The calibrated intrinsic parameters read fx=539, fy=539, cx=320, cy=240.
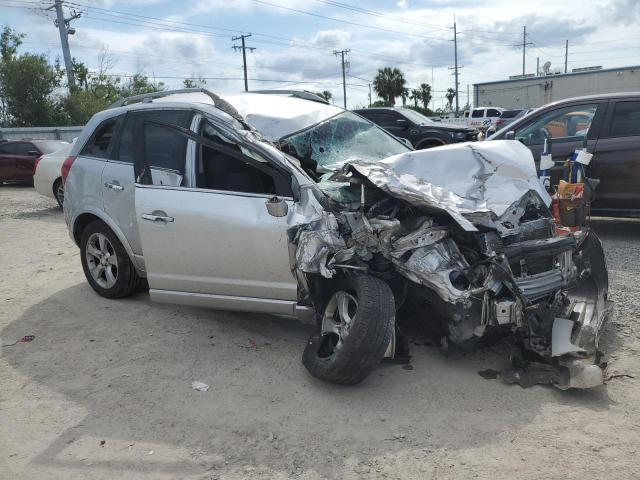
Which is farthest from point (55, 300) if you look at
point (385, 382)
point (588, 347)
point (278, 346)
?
point (588, 347)

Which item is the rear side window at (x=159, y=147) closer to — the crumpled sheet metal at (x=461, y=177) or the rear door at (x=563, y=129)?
the crumpled sheet metal at (x=461, y=177)

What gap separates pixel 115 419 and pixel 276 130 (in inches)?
101

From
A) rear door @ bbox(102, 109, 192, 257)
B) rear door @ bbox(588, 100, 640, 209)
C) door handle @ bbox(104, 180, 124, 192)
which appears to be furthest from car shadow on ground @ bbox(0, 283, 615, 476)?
rear door @ bbox(588, 100, 640, 209)

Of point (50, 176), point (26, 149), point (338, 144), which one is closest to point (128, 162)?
point (338, 144)

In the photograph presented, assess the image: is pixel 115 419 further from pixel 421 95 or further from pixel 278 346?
pixel 421 95

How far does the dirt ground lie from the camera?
2.79 metres

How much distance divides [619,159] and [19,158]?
16797 millimetres

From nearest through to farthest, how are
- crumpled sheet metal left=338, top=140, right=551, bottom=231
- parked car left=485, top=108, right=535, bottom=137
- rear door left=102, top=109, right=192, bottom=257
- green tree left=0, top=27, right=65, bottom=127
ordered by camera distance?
crumpled sheet metal left=338, top=140, right=551, bottom=231 → rear door left=102, top=109, right=192, bottom=257 → parked car left=485, top=108, right=535, bottom=137 → green tree left=0, top=27, right=65, bottom=127

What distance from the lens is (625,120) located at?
6418mm

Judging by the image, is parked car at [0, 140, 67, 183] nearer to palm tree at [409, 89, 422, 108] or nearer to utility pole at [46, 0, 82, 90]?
utility pole at [46, 0, 82, 90]

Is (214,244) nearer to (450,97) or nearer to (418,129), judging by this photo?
(418,129)

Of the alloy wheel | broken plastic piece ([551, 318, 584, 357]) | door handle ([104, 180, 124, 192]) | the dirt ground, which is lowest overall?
the dirt ground

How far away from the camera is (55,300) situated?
547 cm

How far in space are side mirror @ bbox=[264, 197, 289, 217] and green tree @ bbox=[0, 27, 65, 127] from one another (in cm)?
3602
